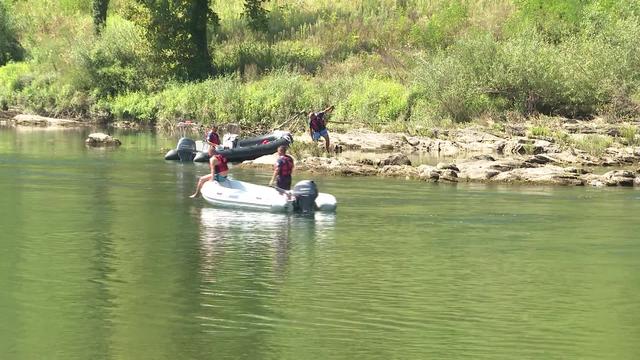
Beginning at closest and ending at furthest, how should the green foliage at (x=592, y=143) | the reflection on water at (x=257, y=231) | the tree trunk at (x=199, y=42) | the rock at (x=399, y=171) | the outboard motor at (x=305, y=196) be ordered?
the reflection on water at (x=257, y=231)
the outboard motor at (x=305, y=196)
the rock at (x=399, y=171)
the green foliage at (x=592, y=143)
the tree trunk at (x=199, y=42)

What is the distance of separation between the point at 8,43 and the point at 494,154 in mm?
43169

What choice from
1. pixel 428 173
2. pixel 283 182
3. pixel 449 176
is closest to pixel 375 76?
pixel 428 173

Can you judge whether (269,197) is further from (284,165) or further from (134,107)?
(134,107)

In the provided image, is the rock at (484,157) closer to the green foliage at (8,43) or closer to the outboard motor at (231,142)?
the outboard motor at (231,142)

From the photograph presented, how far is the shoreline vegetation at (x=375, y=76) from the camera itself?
1871 inches

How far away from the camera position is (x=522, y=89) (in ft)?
179

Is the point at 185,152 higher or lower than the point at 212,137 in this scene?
lower

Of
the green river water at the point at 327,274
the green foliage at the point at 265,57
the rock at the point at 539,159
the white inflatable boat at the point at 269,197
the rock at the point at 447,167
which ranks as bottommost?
the green river water at the point at 327,274

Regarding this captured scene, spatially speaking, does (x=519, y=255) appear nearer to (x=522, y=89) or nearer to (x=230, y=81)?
(x=522, y=89)

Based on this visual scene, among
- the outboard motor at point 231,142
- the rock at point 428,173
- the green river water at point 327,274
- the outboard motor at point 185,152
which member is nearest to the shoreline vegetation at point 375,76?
the rock at point 428,173

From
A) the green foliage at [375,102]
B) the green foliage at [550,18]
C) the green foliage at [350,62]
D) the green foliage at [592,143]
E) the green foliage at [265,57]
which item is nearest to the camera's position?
the green foliage at [592,143]

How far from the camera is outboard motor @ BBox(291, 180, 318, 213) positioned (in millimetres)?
32375

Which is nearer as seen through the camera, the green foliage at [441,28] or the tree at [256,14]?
the tree at [256,14]

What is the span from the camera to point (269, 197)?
108 ft
